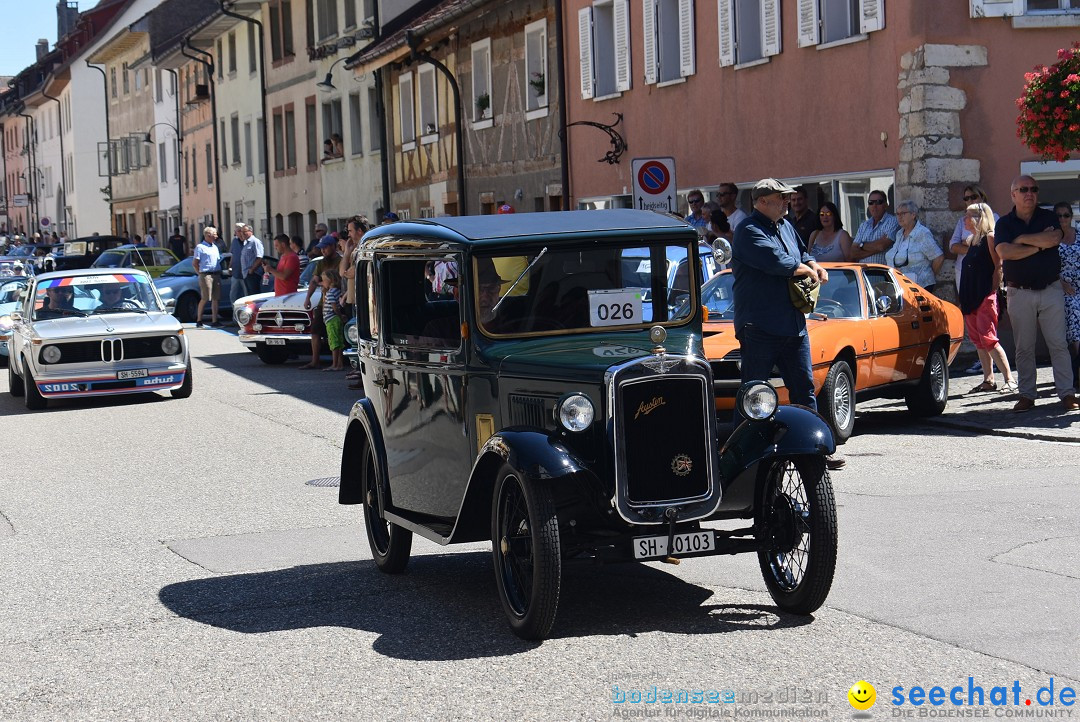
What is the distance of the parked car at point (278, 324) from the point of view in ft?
77.2

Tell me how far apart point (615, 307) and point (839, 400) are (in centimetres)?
600

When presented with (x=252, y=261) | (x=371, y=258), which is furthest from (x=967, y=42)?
(x=252, y=261)

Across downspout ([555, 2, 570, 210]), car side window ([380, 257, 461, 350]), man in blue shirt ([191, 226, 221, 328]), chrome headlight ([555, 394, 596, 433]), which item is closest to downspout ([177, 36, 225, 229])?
man in blue shirt ([191, 226, 221, 328])

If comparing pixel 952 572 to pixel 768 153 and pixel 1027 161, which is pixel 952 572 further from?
pixel 768 153

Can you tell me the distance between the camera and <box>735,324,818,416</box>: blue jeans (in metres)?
10.2

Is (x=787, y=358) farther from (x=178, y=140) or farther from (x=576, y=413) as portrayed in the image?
(x=178, y=140)

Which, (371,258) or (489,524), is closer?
(489,524)

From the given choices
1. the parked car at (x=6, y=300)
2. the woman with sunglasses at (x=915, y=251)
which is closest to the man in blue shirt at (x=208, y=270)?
the parked car at (x=6, y=300)

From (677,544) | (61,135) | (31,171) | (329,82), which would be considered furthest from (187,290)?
(31,171)

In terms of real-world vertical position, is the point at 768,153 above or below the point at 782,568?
above

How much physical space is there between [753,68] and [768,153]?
1.25 m

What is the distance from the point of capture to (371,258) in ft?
28.5

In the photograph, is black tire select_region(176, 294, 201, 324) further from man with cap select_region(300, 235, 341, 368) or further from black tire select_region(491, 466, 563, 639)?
black tire select_region(491, 466, 563, 639)

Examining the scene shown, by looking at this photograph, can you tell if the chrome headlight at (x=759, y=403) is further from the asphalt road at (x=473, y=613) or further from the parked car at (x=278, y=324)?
the parked car at (x=278, y=324)
